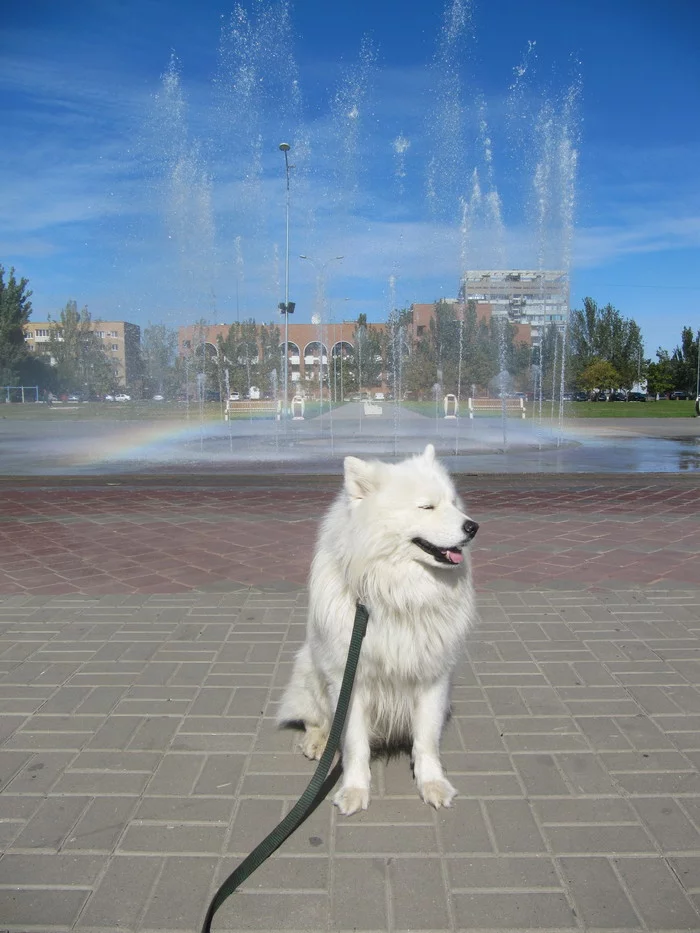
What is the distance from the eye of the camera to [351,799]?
255 cm

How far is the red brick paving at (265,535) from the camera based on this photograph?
5.61 metres

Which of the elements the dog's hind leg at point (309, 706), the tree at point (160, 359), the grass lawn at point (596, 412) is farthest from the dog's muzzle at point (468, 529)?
the tree at point (160, 359)

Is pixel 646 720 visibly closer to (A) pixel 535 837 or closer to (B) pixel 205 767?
(A) pixel 535 837

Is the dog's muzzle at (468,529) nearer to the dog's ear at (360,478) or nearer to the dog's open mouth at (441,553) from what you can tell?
the dog's open mouth at (441,553)

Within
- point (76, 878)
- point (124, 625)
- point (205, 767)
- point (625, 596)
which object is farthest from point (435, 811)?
point (625, 596)

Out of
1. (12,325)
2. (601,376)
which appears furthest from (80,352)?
(601,376)

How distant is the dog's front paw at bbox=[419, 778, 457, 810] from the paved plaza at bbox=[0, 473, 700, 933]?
0.15ft

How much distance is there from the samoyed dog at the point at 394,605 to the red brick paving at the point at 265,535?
2.83 metres

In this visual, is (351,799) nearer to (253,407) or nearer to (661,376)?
(253,407)

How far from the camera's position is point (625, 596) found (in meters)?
5.02

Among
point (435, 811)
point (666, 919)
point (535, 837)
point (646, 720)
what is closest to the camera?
point (666, 919)

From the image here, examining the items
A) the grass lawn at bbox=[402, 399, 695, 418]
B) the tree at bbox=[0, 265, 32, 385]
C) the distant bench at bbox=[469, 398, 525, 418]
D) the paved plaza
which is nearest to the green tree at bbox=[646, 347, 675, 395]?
the grass lawn at bbox=[402, 399, 695, 418]

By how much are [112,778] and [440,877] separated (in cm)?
139

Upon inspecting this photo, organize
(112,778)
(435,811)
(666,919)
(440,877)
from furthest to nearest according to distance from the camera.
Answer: (112,778), (435,811), (440,877), (666,919)
